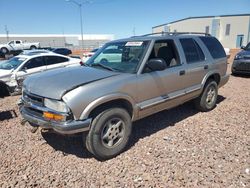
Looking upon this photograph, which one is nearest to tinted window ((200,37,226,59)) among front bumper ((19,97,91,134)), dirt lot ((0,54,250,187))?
dirt lot ((0,54,250,187))

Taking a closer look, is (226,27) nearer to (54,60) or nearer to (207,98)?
(54,60)

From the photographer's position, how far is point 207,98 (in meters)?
5.32

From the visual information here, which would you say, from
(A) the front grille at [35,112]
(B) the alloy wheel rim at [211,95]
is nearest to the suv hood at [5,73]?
(A) the front grille at [35,112]

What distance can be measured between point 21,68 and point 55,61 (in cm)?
138

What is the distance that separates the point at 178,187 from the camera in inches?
109

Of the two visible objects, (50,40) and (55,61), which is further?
(50,40)

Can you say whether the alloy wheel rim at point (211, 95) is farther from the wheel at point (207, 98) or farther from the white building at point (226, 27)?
the white building at point (226, 27)

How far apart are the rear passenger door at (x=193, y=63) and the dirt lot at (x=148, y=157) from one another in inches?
33.3

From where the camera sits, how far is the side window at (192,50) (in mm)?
4516

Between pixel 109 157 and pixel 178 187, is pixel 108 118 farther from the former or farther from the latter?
pixel 178 187

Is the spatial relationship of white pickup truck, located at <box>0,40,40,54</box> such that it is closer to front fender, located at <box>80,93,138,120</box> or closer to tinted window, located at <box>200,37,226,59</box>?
tinted window, located at <box>200,37,226,59</box>

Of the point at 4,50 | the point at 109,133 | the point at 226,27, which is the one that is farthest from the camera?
the point at 226,27

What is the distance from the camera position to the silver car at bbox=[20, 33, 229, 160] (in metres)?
2.94

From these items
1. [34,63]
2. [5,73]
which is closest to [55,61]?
[34,63]
